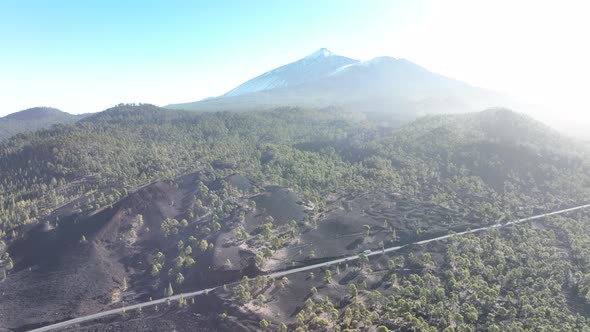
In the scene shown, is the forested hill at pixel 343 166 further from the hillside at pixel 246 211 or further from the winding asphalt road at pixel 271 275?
the winding asphalt road at pixel 271 275

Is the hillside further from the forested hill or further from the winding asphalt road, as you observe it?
the winding asphalt road

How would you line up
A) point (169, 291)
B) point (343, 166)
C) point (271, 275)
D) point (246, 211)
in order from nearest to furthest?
point (169, 291) → point (271, 275) → point (246, 211) → point (343, 166)

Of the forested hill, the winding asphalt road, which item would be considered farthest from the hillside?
the winding asphalt road

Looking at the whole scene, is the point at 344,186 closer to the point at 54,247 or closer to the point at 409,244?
the point at 409,244

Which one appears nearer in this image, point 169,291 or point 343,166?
point 169,291

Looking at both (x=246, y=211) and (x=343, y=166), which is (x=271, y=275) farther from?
(x=343, y=166)

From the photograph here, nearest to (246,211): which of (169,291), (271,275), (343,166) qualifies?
(271,275)

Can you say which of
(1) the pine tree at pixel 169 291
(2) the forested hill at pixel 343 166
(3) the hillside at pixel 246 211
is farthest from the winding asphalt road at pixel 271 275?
(2) the forested hill at pixel 343 166

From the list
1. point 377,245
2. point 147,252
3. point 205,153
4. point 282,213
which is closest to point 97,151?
point 205,153
